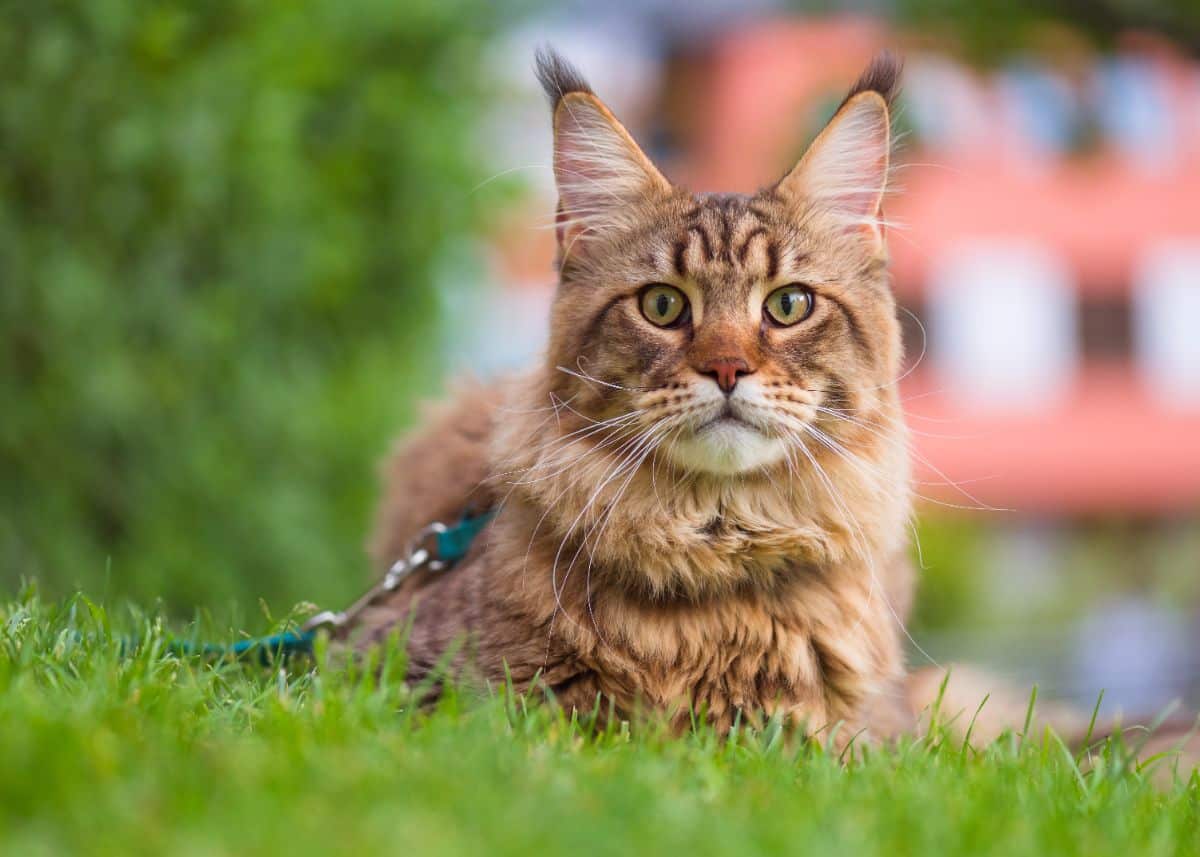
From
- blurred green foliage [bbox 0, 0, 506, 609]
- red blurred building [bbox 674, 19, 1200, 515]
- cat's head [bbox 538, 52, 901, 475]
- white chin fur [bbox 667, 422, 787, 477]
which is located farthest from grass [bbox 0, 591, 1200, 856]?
red blurred building [bbox 674, 19, 1200, 515]

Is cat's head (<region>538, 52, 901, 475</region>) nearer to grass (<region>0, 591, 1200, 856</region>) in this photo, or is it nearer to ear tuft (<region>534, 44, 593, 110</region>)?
ear tuft (<region>534, 44, 593, 110</region>)

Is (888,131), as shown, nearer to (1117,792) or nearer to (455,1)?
(1117,792)

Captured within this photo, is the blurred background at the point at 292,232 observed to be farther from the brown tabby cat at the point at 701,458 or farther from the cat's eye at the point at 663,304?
the cat's eye at the point at 663,304

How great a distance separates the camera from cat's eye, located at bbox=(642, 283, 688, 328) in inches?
121

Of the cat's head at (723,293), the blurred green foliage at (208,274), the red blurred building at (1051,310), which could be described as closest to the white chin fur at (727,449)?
the cat's head at (723,293)

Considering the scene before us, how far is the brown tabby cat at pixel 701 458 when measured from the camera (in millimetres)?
2881

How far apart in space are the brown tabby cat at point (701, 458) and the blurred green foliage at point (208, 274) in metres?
2.29

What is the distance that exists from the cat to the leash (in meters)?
0.08

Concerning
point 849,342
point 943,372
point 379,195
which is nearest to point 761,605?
point 849,342

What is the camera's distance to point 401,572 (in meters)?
3.54

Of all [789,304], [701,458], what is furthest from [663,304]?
[701,458]

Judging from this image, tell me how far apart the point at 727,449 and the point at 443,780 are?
1208 millimetres

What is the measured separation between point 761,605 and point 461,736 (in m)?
0.95

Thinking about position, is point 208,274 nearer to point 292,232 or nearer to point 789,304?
point 292,232
